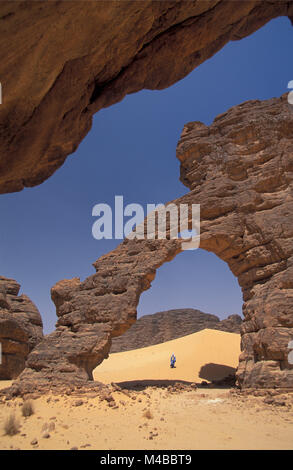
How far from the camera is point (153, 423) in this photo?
18.5ft

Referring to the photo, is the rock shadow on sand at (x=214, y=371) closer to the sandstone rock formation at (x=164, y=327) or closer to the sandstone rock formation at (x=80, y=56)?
the sandstone rock formation at (x=80, y=56)

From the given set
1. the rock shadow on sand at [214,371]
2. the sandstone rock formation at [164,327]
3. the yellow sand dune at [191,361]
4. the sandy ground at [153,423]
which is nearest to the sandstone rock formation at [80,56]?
the sandy ground at [153,423]

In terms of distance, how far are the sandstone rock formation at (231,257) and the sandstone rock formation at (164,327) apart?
23050mm

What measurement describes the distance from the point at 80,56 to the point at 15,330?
14.8 m

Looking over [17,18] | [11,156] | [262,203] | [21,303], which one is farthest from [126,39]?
[21,303]

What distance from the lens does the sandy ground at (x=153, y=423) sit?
4496 millimetres

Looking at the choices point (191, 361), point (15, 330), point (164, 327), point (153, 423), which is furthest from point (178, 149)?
point (164, 327)

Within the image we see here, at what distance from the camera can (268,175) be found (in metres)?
11.0

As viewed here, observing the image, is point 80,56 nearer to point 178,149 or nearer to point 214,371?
point 178,149

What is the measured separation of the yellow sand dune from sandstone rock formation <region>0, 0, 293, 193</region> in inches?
519

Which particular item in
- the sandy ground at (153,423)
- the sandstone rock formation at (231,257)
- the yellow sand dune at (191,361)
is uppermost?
the sandstone rock formation at (231,257)

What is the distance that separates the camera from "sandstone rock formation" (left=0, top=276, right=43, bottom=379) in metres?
14.9
